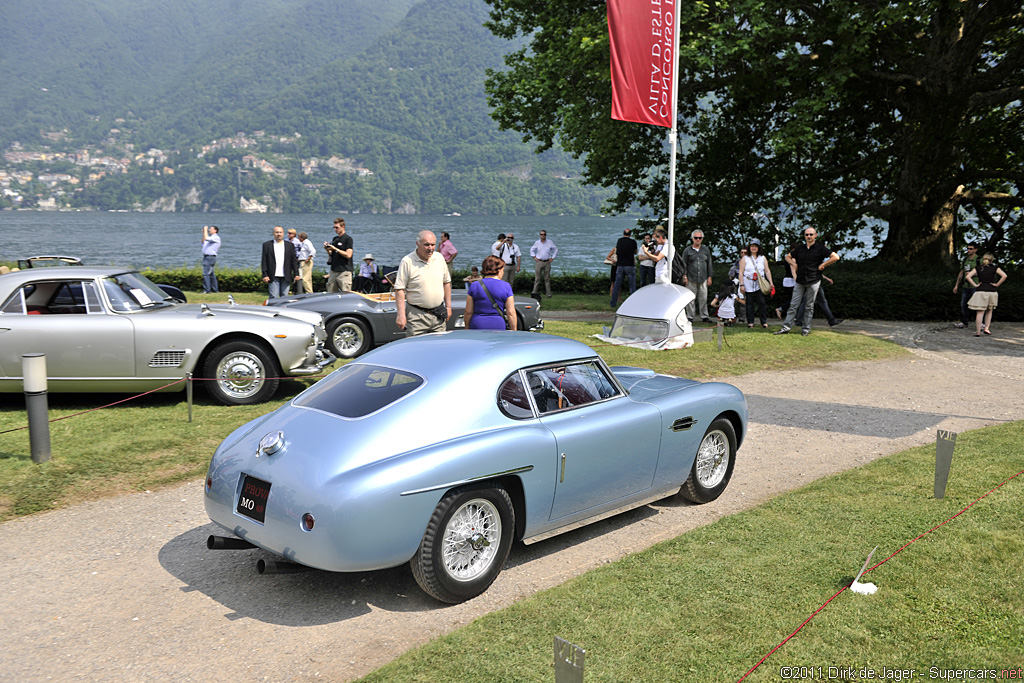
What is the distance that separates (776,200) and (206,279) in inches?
691

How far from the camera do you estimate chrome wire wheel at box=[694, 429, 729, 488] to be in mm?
6215

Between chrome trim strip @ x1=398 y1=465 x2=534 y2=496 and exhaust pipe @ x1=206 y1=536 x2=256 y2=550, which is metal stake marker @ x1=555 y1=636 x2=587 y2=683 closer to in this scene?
chrome trim strip @ x1=398 y1=465 x2=534 y2=496

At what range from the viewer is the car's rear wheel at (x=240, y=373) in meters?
8.91

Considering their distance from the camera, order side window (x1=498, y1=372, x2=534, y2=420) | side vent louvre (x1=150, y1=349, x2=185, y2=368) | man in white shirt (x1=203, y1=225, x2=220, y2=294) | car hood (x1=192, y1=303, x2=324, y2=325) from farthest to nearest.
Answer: man in white shirt (x1=203, y1=225, x2=220, y2=294)
car hood (x1=192, y1=303, x2=324, y2=325)
side vent louvre (x1=150, y1=349, x2=185, y2=368)
side window (x1=498, y1=372, x2=534, y2=420)

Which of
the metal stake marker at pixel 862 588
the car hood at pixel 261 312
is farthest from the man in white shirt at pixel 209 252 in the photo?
the metal stake marker at pixel 862 588

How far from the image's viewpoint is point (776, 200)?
80.9 ft

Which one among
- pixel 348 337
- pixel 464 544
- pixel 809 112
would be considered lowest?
pixel 464 544

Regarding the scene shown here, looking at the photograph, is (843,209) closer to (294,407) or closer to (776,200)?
(776,200)

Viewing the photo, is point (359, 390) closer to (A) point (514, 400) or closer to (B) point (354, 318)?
(A) point (514, 400)

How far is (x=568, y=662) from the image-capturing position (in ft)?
8.98

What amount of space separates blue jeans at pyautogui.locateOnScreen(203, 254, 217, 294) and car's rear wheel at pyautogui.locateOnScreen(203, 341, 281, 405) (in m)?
12.0

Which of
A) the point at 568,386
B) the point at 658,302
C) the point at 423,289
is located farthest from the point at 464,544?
the point at 658,302

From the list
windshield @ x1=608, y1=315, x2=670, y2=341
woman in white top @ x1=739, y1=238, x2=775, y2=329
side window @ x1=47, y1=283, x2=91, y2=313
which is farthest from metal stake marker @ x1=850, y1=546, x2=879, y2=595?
woman in white top @ x1=739, y1=238, x2=775, y2=329

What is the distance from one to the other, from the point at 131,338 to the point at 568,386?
560 cm
